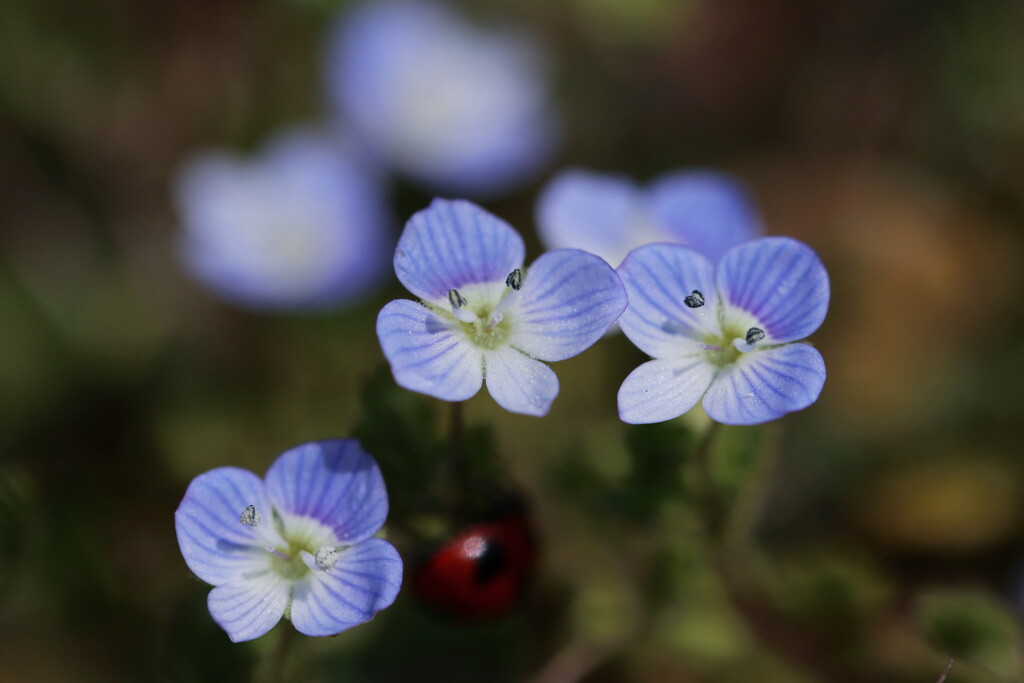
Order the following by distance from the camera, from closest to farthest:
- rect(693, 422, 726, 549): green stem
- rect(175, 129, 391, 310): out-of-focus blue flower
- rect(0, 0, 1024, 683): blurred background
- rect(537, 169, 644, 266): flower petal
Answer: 1. rect(693, 422, 726, 549): green stem
2. rect(537, 169, 644, 266): flower petal
3. rect(0, 0, 1024, 683): blurred background
4. rect(175, 129, 391, 310): out-of-focus blue flower

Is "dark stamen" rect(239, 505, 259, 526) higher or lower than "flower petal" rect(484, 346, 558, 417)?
lower

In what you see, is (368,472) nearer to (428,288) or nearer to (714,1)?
(428,288)

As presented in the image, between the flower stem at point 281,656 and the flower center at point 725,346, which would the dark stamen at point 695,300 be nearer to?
the flower center at point 725,346

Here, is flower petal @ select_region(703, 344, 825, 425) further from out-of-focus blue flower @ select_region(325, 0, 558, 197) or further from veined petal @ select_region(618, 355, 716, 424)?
out-of-focus blue flower @ select_region(325, 0, 558, 197)

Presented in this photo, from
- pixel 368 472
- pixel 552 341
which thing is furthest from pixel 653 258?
pixel 368 472

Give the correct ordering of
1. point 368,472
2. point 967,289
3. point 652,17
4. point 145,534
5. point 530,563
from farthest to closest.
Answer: point 652,17, point 967,289, point 145,534, point 530,563, point 368,472

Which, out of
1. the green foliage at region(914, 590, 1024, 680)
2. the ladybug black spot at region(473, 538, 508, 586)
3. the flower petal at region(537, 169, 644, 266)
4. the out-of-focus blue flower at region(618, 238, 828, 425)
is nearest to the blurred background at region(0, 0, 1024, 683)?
the green foliage at region(914, 590, 1024, 680)

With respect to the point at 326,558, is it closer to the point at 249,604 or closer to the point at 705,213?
the point at 249,604
